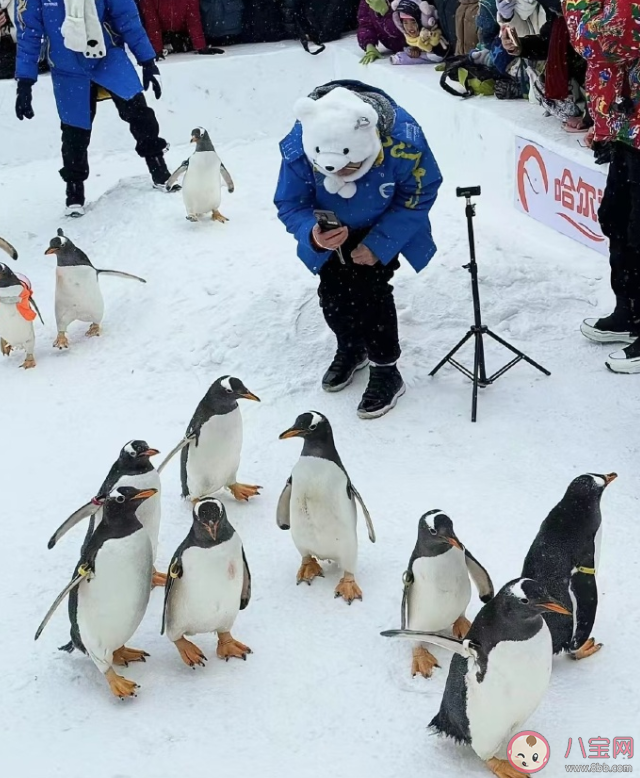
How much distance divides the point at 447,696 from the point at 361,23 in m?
5.87

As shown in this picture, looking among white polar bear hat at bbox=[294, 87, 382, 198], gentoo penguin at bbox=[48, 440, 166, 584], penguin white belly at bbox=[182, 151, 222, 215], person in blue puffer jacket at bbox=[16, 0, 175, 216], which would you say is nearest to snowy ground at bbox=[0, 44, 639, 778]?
penguin white belly at bbox=[182, 151, 222, 215]

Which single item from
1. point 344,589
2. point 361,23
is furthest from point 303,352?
point 361,23

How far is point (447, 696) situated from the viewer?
2133 mm

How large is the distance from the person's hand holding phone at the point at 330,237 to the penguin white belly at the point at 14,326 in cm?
141

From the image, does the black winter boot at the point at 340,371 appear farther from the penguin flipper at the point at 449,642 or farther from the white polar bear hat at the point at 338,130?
the penguin flipper at the point at 449,642

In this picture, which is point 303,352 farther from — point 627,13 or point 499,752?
point 499,752

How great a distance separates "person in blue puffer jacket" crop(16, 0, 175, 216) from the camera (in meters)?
5.46

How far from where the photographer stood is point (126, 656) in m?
2.51

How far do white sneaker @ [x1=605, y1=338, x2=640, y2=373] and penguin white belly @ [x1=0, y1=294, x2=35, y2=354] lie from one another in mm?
2323

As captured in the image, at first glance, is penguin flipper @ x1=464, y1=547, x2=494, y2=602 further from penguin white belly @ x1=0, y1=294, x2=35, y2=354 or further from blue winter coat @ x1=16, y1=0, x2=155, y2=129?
blue winter coat @ x1=16, y1=0, x2=155, y2=129

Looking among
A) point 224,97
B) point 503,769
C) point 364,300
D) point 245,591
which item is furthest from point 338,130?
point 224,97

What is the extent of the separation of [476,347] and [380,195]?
643mm

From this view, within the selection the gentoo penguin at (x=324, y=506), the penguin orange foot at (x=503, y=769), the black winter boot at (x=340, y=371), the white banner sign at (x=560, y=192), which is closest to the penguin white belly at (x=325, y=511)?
the gentoo penguin at (x=324, y=506)

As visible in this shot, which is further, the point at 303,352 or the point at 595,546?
the point at 303,352
